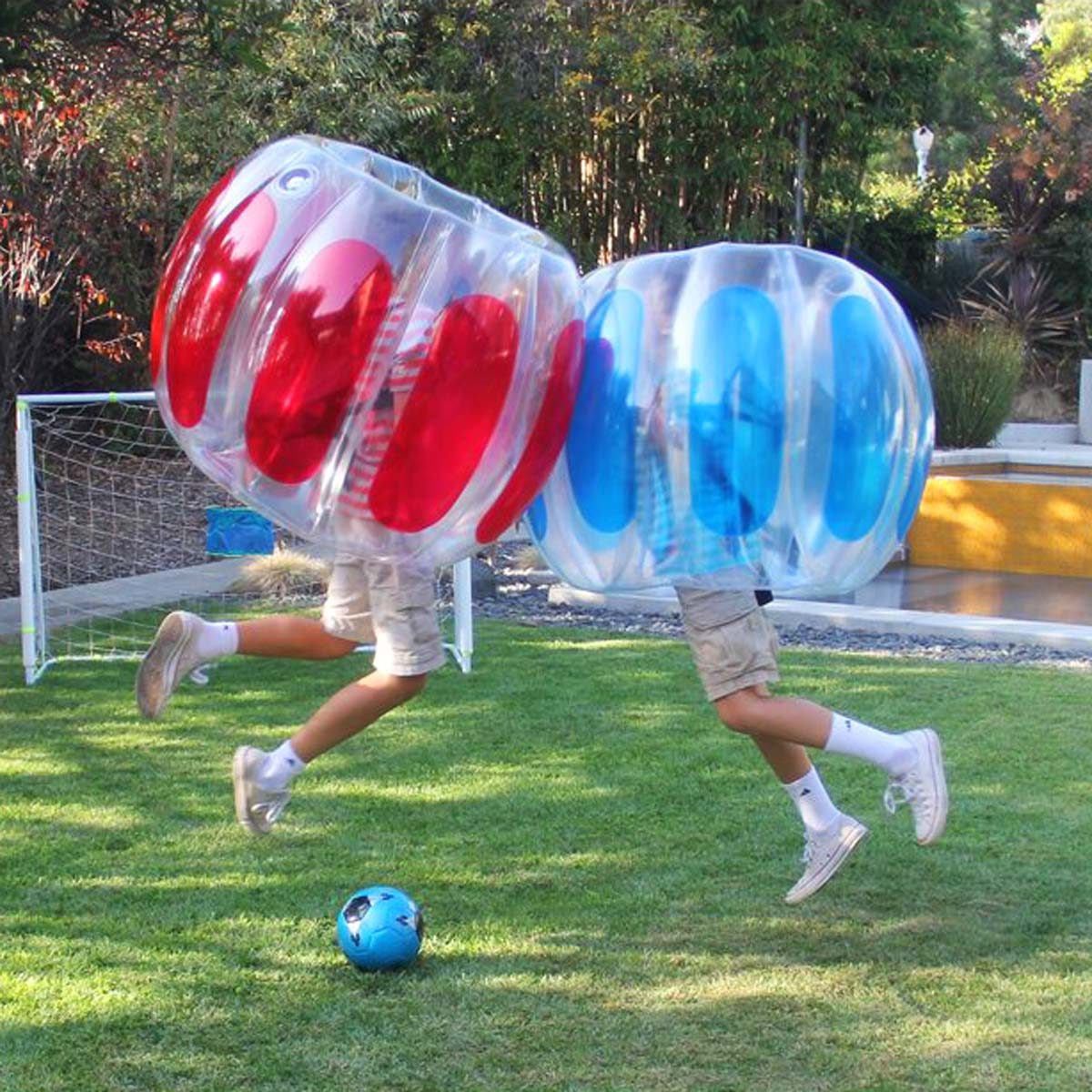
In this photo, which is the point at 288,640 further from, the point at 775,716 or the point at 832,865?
the point at 832,865

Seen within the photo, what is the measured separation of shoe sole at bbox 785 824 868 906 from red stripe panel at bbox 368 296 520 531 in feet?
4.88

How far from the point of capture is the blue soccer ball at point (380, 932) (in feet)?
13.7

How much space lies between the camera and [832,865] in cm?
470

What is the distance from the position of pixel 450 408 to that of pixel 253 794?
137 centimetres

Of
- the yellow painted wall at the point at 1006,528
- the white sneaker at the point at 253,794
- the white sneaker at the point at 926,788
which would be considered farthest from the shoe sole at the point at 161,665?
the yellow painted wall at the point at 1006,528

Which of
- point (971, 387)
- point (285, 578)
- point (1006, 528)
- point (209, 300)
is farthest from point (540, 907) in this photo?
point (971, 387)

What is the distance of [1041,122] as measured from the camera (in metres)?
25.4

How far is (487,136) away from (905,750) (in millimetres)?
16340

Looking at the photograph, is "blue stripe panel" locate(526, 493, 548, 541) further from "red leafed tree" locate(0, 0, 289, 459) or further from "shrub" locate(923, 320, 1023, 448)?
"shrub" locate(923, 320, 1023, 448)

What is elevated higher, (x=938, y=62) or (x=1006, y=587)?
(x=938, y=62)

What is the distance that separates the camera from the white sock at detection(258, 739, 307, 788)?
15.6 ft

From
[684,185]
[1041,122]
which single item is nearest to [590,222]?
[684,185]

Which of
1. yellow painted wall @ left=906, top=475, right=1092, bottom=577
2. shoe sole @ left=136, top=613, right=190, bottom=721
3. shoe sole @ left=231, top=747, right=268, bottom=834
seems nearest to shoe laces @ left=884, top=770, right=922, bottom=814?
shoe sole @ left=231, top=747, right=268, bottom=834

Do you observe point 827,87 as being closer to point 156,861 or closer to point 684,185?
point 684,185
